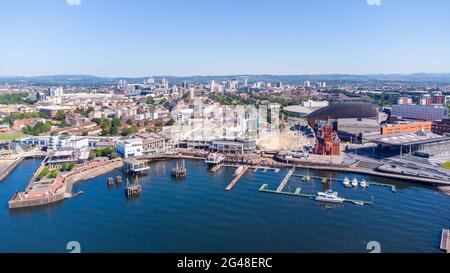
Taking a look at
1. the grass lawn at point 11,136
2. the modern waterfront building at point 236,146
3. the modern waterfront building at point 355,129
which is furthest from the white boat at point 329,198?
the grass lawn at point 11,136

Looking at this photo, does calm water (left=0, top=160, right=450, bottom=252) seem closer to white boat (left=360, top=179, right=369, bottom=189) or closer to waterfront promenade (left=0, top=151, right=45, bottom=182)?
white boat (left=360, top=179, right=369, bottom=189)

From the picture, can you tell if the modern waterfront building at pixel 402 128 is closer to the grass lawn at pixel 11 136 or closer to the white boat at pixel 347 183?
the white boat at pixel 347 183

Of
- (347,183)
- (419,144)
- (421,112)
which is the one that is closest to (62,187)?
(347,183)

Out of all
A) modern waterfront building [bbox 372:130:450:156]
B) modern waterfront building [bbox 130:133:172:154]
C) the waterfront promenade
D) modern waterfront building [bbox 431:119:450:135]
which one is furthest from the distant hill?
modern waterfront building [bbox 372:130:450:156]

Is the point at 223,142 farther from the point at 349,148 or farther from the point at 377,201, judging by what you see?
the point at 377,201
